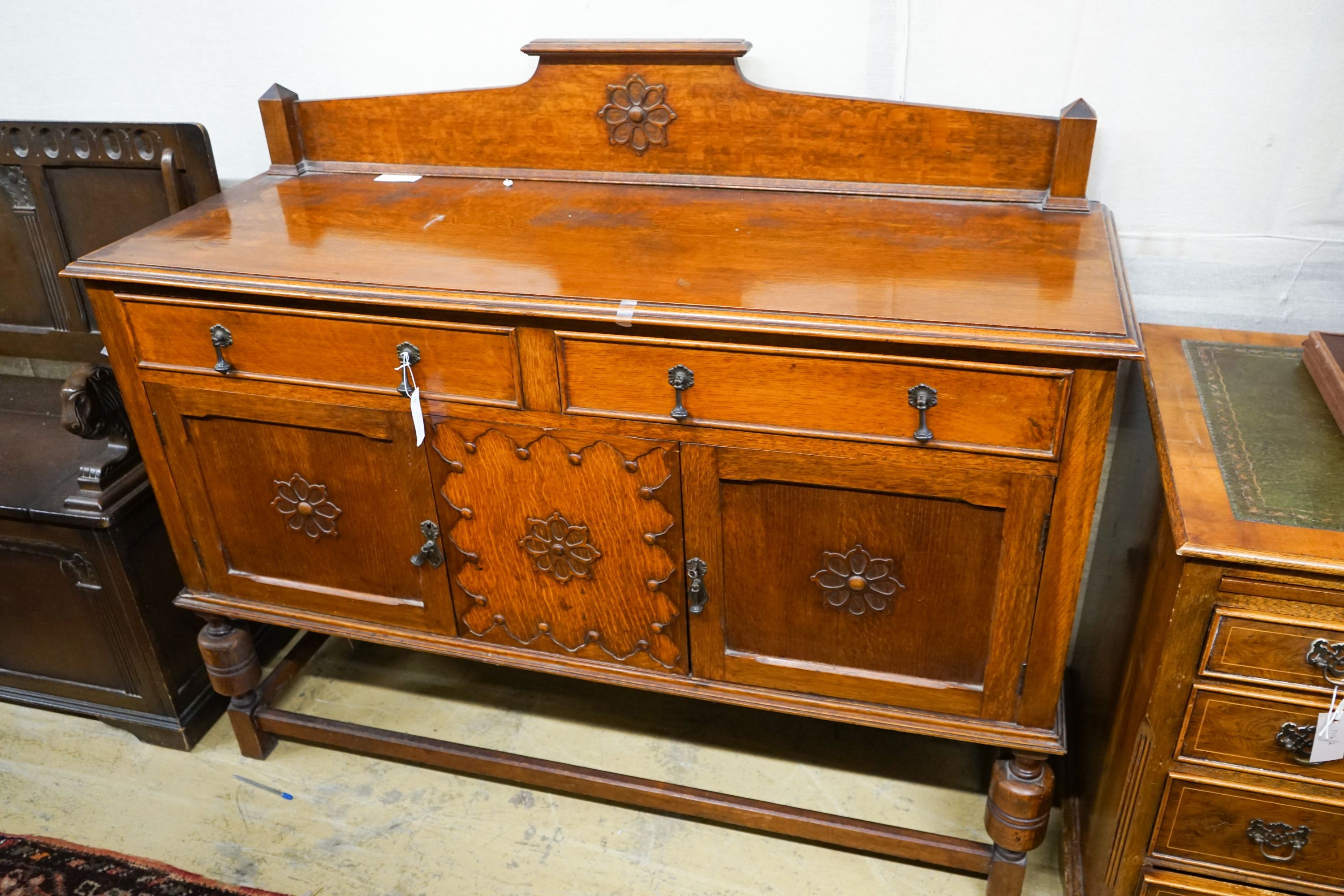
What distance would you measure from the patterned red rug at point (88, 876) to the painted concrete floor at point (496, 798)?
3cm

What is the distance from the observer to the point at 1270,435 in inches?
60.9

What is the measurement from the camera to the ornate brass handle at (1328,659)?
1357mm

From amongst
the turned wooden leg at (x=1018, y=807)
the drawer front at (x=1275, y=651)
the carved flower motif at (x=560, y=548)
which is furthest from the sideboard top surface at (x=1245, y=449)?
the carved flower motif at (x=560, y=548)

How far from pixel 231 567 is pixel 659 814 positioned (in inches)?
40.3

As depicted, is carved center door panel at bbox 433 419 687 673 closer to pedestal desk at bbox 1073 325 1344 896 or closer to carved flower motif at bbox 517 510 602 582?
carved flower motif at bbox 517 510 602 582

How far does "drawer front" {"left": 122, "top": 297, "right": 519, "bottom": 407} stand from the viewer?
1612 mm

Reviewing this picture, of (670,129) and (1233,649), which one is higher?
(670,129)

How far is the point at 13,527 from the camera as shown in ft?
7.16

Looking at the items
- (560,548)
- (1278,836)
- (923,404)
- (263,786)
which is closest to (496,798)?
(263,786)

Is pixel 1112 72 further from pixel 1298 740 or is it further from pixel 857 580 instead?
pixel 1298 740

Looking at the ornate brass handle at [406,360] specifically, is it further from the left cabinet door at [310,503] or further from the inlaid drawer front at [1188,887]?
the inlaid drawer front at [1188,887]

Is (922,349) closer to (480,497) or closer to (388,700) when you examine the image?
(480,497)

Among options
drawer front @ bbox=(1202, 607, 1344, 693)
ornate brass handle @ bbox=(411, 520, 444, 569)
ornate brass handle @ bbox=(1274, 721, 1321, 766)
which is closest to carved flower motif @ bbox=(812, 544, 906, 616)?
drawer front @ bbox=(1202, 607, 1344, 693)

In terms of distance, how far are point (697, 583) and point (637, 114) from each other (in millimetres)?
884
